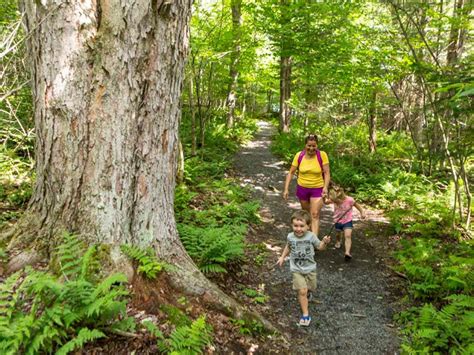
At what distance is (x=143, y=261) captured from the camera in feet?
10.6

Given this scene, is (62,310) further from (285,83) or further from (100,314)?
(285,83)

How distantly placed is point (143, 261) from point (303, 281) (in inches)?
84.0

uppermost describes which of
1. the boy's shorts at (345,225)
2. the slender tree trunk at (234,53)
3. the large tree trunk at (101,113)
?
the slender tree trunk at (234,53)

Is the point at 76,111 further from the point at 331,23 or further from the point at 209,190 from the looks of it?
the point at 331,23

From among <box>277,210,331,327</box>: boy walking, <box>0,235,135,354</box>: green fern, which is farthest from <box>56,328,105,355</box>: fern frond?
<box>277,210,331,327</box>: boy walking

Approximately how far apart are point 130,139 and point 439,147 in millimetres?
10206

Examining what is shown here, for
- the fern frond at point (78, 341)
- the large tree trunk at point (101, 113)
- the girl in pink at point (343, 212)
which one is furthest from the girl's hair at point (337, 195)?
the fern frond at point (78, 341)

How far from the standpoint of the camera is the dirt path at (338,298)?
13.0 ft

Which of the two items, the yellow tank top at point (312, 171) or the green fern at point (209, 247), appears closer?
the green fern at point (209, 247)

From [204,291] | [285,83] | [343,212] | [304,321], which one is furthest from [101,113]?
[285,83]

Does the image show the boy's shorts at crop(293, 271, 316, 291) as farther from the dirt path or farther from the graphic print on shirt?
the dirt path

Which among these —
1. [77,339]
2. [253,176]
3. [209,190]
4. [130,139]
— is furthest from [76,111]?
[253,176]

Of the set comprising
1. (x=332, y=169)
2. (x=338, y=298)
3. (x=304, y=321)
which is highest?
(x=332, y=169)

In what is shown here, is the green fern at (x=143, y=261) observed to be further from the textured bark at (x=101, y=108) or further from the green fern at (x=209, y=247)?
the green fern at (x=209, y=247)
